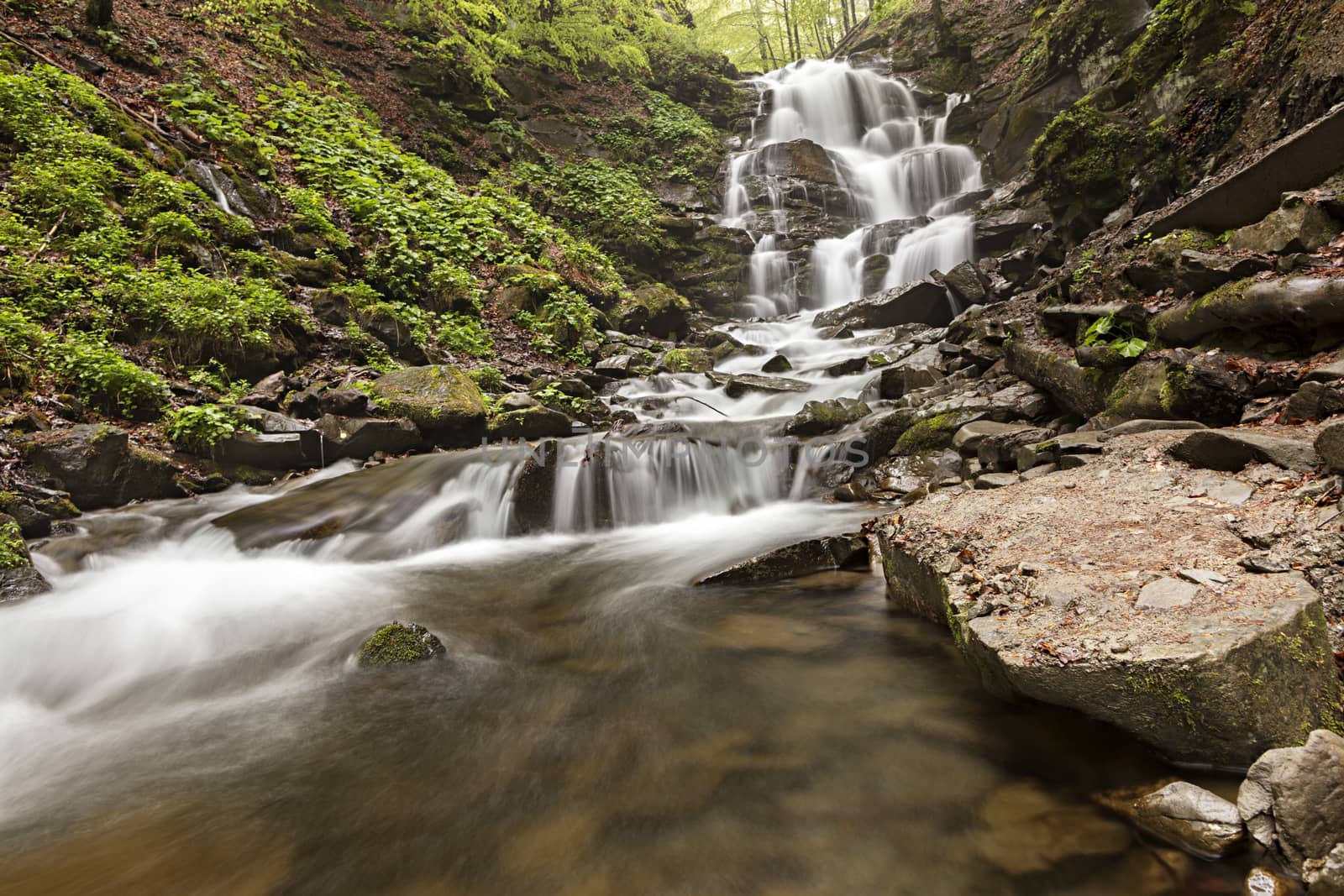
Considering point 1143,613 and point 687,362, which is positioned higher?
point 687,362

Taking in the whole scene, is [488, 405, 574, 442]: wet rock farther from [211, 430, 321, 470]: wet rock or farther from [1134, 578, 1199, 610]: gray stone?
[1134, 578, 1199, 610]: gray stone

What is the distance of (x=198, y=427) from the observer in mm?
6781

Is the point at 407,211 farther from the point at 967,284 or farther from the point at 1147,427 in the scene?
the point at 1147,427

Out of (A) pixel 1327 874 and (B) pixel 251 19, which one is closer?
(A) pixel 1327 874

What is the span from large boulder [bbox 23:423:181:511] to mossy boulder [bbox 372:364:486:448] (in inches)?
110

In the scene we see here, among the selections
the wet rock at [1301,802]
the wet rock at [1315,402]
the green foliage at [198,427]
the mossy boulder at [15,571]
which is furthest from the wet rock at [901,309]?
the mossy boulder at [15,571]

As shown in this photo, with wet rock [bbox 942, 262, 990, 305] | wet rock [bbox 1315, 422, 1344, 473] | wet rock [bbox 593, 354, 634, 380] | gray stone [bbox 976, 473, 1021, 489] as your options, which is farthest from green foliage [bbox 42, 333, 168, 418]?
wet rock [bbox 942, 262, 990, 305]

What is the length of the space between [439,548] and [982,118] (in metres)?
22.7

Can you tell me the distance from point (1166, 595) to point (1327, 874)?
90cm

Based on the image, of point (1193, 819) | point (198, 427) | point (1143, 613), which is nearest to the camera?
point (1193, 819)

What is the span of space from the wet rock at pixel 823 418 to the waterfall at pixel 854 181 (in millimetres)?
9335

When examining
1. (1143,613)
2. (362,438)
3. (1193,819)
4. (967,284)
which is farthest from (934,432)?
(967,284)

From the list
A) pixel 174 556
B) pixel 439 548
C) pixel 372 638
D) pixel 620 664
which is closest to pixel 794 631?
pixel 620 664

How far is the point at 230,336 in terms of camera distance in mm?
7645
